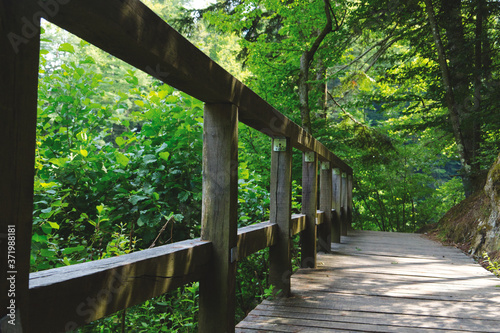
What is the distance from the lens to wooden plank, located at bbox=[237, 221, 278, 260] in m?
2.31

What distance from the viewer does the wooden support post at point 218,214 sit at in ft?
6.45

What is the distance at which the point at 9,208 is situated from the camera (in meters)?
0.79

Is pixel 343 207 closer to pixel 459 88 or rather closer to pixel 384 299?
pixel 459 88

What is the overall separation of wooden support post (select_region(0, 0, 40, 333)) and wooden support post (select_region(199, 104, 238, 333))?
1.16 meters

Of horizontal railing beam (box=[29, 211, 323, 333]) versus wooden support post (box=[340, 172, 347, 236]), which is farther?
wooden support post (box=[340, 172, 347, 236])

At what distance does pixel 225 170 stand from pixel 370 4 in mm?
9612

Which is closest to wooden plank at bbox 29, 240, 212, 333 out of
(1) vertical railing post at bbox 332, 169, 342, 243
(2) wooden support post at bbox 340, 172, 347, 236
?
(1) vertical railing post at bbox 332, 169, 342, 243

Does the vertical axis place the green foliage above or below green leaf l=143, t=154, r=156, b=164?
below

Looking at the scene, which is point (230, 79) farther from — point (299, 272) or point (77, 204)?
point (299, 272)

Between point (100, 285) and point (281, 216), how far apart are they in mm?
2174

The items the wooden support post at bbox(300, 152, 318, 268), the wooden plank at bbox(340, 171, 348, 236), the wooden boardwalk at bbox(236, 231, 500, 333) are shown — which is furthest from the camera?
the wooden plank at bbox(340, 171, 348, 236)

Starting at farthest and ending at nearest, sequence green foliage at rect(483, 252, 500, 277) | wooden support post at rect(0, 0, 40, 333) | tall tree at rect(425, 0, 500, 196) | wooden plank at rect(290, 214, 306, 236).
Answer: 1. tall tree at rect(425, 0, 500, 196)
2. green foliage at rect(483, 252, 500, 277)
3. wooden plank at rect(290, 214, 306, 236)
4. wooden support post at rect(0, 0, 40, 333)

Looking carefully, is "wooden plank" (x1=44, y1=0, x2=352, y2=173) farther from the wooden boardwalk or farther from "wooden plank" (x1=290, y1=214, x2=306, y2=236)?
"wooden plank" (x1=290, y1=214, x2=306, y2=236)

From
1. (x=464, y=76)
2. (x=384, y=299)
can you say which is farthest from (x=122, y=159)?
(x=464, y=76)
